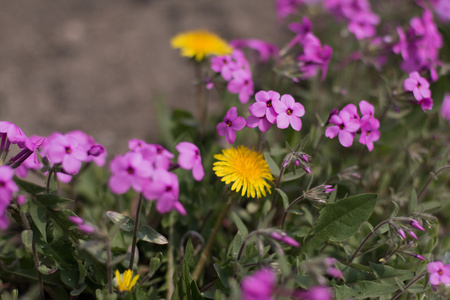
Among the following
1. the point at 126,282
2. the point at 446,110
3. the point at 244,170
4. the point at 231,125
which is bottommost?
the point at 126,282

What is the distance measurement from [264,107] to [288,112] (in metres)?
0.15

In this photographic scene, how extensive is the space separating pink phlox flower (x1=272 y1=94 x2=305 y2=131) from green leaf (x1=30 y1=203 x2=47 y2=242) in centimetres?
133

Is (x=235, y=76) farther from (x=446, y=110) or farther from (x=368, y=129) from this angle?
(x=446, y=110)

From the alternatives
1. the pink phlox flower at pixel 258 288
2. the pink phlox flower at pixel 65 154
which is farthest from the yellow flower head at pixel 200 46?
the pink phlox flower at pixel 258 288

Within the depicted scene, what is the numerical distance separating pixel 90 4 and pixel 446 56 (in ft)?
13.9

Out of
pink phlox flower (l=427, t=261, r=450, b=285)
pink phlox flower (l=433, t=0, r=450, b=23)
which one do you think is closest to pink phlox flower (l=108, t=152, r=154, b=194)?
pink phlox flower (l=427, t=261, r=450, b=285)

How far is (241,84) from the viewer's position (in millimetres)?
2838

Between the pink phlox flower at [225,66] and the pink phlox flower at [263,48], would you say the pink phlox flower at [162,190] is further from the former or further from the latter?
the pink phlox flower at [263,48]

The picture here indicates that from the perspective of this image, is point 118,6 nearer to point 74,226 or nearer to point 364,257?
point 74,226

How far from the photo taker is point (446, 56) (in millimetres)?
4559

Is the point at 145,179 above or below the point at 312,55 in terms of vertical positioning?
below

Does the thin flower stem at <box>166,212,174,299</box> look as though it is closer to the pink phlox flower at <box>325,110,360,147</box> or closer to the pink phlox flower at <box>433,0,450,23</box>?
the pink phlox flower at <box>325,110,360,147</box>

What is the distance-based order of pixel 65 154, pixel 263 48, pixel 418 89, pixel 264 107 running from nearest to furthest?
pixel 65 154, pixel 264 107, pixel 418 89, pixel 263 48

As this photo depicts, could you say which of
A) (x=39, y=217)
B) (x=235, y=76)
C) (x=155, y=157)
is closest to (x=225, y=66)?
(x=235, y=76)
